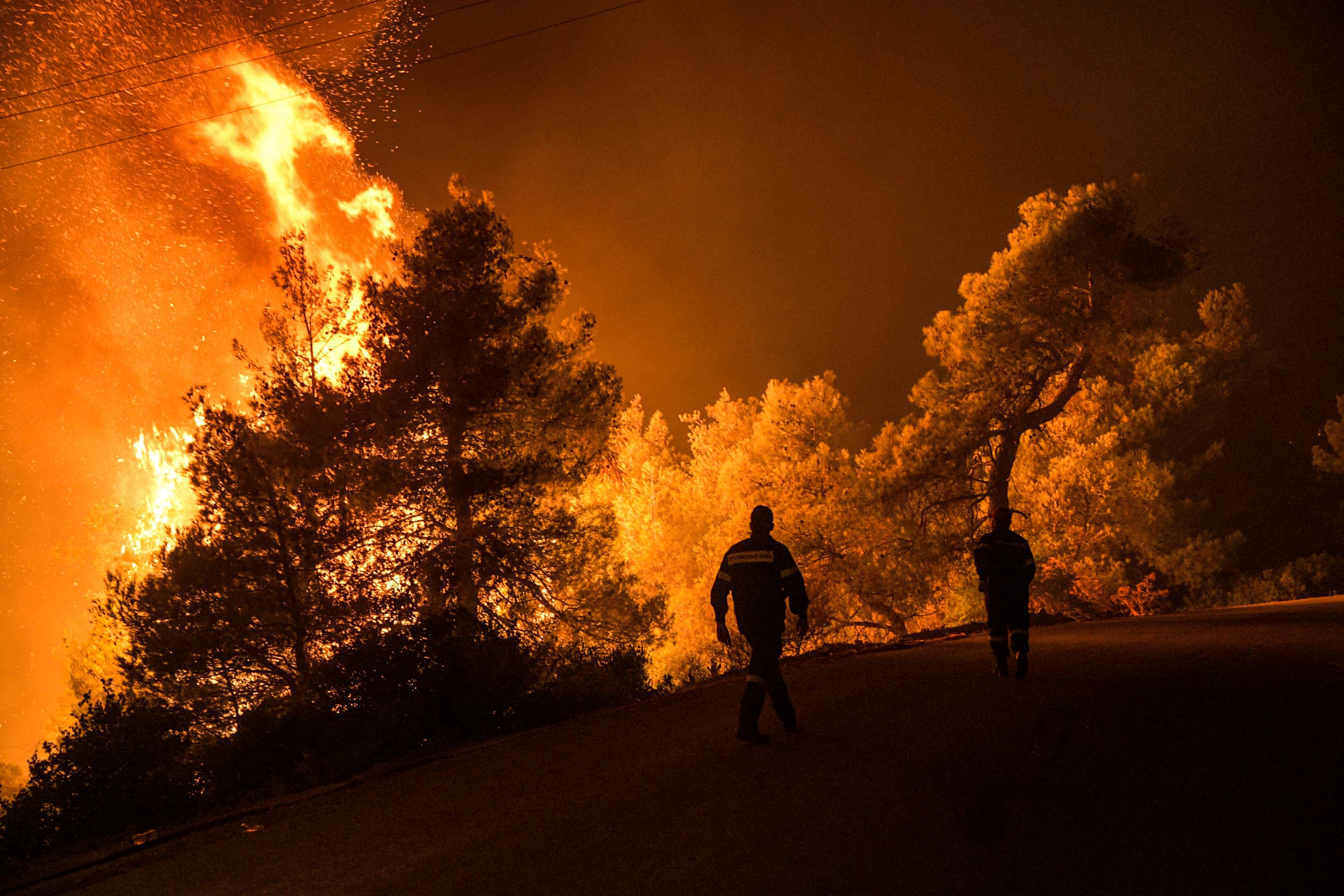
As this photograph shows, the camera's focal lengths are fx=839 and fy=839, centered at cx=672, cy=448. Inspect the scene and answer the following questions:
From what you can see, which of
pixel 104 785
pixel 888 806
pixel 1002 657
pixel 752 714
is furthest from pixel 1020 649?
pixel 104 785

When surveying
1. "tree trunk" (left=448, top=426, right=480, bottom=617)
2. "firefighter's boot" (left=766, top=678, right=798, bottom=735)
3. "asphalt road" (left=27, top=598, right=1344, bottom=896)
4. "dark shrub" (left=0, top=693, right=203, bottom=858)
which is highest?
"tree trunk" (left=448, top=426, right=480, bottom=617)

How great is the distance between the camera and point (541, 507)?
17344mm

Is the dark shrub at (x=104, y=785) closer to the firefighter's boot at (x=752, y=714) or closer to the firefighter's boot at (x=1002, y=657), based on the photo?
the firefighter's boot at (x=752, y=714)

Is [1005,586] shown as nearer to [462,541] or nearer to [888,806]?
[888,806]

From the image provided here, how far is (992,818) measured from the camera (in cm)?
454

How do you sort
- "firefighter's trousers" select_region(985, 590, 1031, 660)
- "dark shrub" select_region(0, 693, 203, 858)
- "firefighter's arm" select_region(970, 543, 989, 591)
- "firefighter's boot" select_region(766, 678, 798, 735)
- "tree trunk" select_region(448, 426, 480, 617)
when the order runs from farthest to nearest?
"tree trunk" select_region(448, 426, 480, 617) < "firefighter's arm" select_region(970, 543, 989, 591) < "firefighter's trousers" select_region(985, 590, 1031, 660) < "dark shrub" select_region(0, 693, 203, 858) < "firefighter's boot" select_region(766, 678, 798, 735)

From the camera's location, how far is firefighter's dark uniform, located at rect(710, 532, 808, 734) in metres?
7.12

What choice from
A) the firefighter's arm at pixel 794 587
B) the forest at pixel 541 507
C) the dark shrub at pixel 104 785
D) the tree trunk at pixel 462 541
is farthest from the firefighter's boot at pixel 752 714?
the tree trunk at pixel 462 541

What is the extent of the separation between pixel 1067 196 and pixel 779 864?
1003 inches

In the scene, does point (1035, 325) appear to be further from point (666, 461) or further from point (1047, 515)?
point (666, 461)

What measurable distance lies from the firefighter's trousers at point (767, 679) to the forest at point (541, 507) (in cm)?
478

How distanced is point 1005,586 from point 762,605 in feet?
12.1

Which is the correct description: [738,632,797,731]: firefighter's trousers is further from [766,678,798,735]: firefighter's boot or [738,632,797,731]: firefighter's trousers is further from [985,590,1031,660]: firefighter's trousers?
[985,590,1031,660]: firefighter's trousers

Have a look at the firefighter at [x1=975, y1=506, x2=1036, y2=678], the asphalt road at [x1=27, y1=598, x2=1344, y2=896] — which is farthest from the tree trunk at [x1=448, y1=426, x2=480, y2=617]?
the firefighter at [x1=975, y1=506, x2=1036, y2=678]
